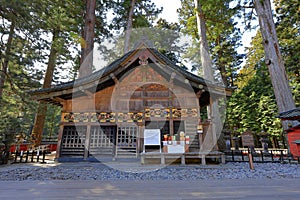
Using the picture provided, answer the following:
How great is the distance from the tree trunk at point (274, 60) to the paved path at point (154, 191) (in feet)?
20.3

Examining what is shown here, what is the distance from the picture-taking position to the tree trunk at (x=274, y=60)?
8130 mm

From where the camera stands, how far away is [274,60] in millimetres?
8641

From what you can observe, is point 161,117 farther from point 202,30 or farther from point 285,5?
point 285,5

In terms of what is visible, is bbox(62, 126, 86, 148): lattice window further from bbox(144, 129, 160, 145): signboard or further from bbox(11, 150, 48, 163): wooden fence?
bbox(144, 129, 160, 145): signboard

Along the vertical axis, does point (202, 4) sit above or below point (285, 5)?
below

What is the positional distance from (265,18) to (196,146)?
827 centimetres

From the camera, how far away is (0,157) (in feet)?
20.1

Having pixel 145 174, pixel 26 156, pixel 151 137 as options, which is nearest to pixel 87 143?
pixel 26 156

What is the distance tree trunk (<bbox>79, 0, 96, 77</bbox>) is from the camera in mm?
10307

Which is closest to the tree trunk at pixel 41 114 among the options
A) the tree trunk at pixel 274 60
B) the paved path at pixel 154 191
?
the paved path at pixel 154 191

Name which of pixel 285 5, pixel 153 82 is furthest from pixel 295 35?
pixel 153 82

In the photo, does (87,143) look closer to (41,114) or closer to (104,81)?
(104,81)

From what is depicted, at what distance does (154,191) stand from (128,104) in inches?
210

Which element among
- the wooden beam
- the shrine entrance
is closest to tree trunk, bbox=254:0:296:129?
the wooden beam
